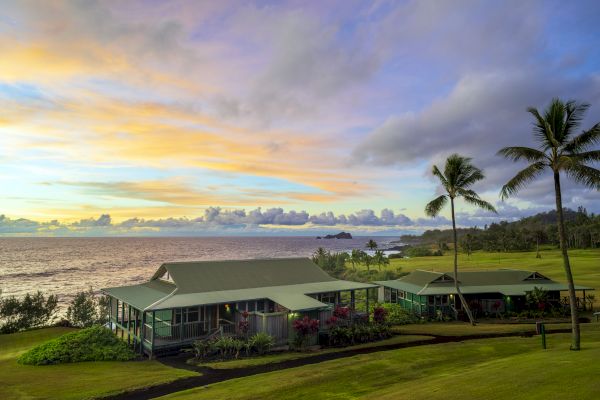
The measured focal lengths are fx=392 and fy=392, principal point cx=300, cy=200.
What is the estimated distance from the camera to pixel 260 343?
25188mm

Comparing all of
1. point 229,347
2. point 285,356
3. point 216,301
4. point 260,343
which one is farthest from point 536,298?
point 216,301

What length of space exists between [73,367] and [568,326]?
3642 cm

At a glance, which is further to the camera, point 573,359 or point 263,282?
point 263,282

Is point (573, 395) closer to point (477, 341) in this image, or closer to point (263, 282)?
point (477, 341)

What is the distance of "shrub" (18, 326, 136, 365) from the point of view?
23656 millimetres

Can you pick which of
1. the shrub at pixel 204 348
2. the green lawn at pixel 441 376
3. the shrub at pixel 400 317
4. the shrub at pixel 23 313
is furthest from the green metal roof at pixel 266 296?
the shrub at pixel 23 313

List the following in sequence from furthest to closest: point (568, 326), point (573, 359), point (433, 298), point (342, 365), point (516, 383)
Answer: point (433, 298) → point (568, 326) → point (342, 365) → point (573, 359) → point (516, 383)

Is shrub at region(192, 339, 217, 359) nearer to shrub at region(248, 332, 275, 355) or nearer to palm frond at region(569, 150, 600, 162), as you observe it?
shrub at region(248, 332, 275, 355)

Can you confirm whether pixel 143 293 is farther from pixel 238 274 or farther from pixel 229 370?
pixel 229 370

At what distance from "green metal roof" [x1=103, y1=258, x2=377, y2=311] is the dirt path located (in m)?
3.88

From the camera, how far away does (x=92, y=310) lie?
160 ft

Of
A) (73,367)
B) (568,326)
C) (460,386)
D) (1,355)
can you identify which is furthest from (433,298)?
(1,355)

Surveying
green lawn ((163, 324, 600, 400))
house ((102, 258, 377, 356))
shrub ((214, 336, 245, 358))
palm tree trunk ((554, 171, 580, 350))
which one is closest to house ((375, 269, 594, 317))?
house ((102, 258, 377, 356))

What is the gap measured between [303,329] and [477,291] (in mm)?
23456
